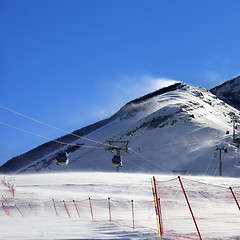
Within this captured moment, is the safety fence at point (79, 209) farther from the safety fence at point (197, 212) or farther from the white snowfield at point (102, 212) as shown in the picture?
the safety fence at point (197, 212)

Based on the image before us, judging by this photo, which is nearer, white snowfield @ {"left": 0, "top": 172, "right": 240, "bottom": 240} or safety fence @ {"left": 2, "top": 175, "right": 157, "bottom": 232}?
white snowfield @ {"left": 0, "top": 172, "right": 240, "bottom": 240}

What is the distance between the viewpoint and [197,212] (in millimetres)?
23062

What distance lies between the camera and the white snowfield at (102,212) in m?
A: 14.5

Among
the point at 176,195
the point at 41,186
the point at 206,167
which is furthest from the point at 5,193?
the point at 206,167

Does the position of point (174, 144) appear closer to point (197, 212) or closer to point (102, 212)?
point (102, 212)

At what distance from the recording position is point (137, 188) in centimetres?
3425

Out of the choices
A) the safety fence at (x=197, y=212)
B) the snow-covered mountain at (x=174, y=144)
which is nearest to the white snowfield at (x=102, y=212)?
the safety fence at (x=197, y=212)

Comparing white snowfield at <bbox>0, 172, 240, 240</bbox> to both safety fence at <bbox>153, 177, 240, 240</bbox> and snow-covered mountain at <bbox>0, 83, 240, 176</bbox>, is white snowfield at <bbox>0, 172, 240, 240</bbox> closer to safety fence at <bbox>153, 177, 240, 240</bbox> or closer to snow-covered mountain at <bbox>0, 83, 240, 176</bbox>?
safety fence at <bbox>153, 177, 240, 240</bbox>

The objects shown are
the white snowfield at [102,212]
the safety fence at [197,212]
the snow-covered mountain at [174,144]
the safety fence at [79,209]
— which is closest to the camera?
the safety fence at [197,212]

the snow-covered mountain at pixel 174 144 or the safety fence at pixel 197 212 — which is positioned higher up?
the snow-covered mountain at pixel 174 144

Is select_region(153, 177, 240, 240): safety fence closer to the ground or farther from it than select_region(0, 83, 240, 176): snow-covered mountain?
closer to the ground

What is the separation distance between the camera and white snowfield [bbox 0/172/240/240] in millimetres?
14492

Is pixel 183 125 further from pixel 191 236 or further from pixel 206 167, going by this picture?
pixel 191 236

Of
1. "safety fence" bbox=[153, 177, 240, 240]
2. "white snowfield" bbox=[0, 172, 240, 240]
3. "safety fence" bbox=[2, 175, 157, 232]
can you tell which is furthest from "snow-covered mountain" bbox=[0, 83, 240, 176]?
"safety fence" bbox=[2, 175, 157, 232]
